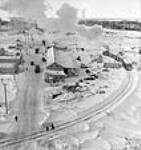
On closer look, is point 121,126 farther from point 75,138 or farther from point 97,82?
point 97,82

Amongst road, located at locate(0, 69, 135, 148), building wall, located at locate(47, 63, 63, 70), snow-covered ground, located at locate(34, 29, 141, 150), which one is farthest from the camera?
building wall, located at locate(47, 63, 63, 70)

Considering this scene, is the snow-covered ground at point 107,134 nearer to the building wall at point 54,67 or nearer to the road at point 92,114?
the road at point 92,114

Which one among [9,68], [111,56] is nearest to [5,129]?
[9,68]

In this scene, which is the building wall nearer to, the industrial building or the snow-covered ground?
the industrial building

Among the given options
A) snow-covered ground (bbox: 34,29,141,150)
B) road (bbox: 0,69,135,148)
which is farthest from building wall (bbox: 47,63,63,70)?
snow-covered ground (bbox: 34,29,141,150)

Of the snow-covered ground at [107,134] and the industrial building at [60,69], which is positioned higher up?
the industrial building at [60,69]

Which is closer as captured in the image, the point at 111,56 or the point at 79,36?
the point at 111,56

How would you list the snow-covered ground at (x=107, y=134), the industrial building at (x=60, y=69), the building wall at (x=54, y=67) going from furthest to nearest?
the building wall at (x=54, y=67) → the industrial building at (x=60, y=69) → the snow-covered ground at (x=107, y=134)

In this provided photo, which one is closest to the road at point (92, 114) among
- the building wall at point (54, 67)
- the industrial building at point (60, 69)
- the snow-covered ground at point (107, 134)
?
the snow-covered ground at point (107, 134)
